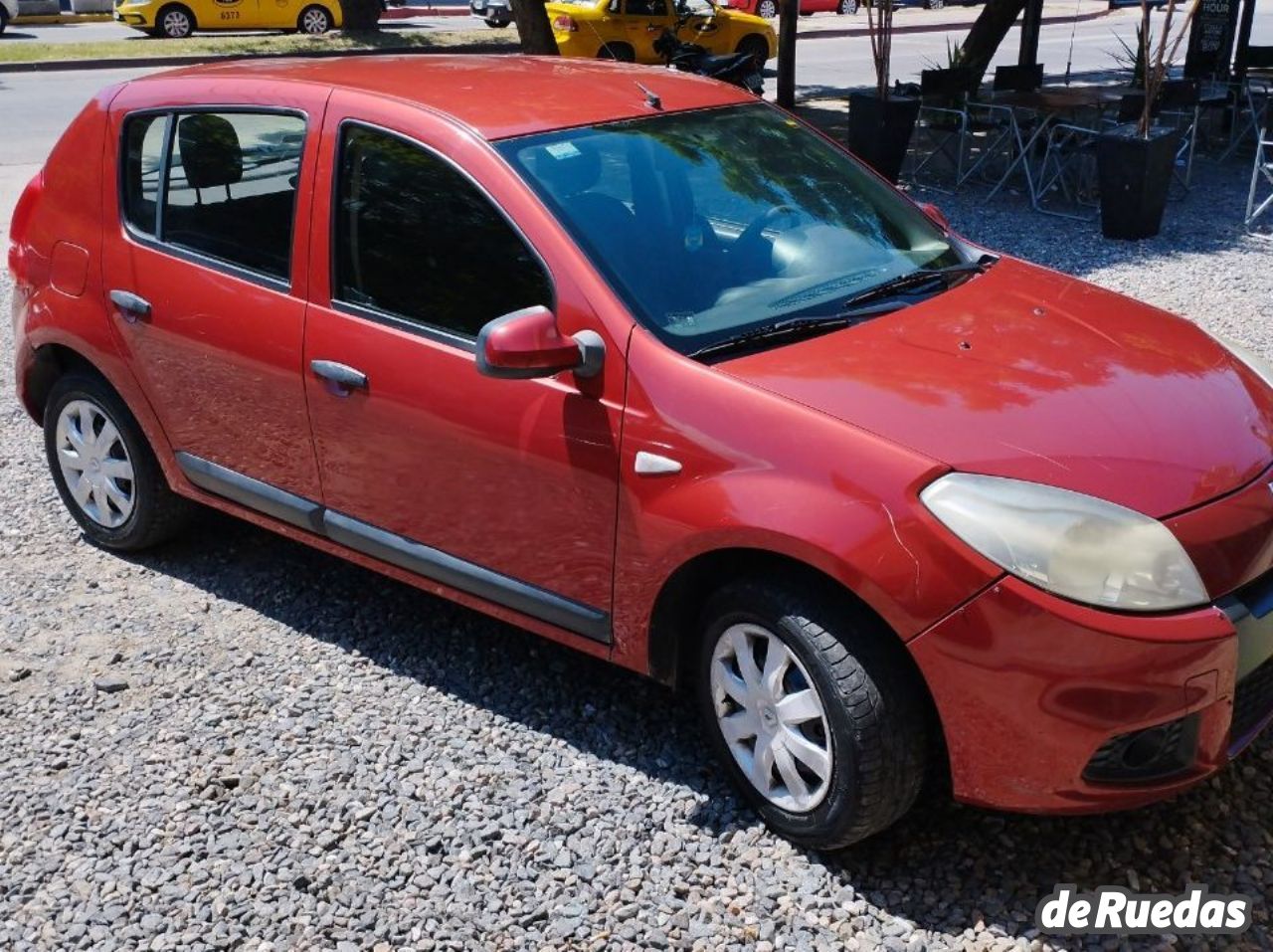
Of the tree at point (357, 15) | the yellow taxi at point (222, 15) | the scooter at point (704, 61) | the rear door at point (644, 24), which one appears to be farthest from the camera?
the tree at point (357, 15)

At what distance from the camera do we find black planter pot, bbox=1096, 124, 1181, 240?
934 cm

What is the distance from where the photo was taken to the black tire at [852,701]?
2.92 meters

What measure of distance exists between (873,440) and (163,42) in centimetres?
2458

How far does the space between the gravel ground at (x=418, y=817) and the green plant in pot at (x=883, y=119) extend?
7801 millimetres

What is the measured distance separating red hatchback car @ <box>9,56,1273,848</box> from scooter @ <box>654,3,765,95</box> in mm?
11378

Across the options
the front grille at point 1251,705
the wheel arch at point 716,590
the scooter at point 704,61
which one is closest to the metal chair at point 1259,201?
the scooter at point 704,61

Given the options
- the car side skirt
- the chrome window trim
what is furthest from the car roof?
the car side skirt

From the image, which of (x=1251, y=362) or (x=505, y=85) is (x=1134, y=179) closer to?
(x=1251, y=362)

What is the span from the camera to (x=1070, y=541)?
9.00 ft

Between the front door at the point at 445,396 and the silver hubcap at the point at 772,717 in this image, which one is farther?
the front door at the point at 445,396

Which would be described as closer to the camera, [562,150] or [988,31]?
[562,150]

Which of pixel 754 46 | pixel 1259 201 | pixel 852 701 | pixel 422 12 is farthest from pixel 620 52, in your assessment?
pixel 852 701

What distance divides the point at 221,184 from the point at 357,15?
938 inches

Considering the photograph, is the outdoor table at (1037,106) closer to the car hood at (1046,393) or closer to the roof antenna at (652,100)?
the roof antenna at (652,100)
